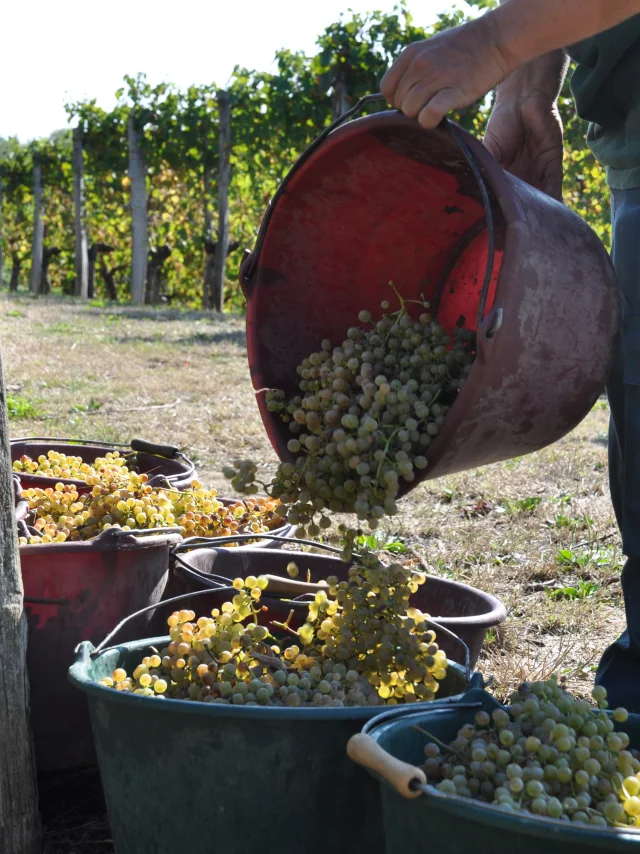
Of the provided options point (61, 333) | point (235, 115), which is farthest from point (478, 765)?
point (235, 115)

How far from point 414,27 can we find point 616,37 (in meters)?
13.4

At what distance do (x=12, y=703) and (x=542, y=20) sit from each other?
5.45 ft

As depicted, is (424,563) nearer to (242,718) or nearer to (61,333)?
(242,718)

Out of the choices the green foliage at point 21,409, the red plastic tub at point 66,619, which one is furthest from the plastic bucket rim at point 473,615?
the green foliage at point 21,409

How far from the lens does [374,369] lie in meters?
1.98

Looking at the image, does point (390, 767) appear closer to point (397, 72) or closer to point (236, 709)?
point (236, 709)

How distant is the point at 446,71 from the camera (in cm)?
180

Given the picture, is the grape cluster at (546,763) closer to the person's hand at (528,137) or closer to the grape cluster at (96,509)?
the grape cluster at (96,509)

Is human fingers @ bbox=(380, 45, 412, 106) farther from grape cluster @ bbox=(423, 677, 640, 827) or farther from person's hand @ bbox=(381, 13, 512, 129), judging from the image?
grape cluster @ bbox=(423, 677, 640, 827)

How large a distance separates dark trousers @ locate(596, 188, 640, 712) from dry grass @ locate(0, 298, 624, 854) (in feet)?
0.85

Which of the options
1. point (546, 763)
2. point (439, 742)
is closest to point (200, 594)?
point (439, 742)

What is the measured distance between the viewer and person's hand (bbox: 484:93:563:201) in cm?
235

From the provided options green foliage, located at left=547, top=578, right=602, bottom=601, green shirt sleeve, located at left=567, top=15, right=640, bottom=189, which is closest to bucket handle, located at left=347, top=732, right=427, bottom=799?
green shirt sleeve, located at left=567, top=15, right=640, bottom=189

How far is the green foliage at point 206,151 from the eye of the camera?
1455 cm
